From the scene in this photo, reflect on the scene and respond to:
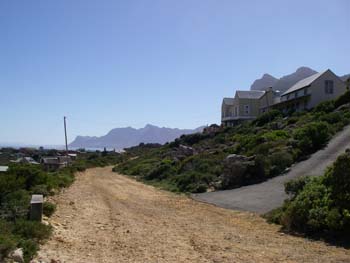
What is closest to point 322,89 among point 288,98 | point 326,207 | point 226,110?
point 288,98

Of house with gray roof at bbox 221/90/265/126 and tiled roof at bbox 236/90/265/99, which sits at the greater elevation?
tiled roof at bbox 236/90/265/99

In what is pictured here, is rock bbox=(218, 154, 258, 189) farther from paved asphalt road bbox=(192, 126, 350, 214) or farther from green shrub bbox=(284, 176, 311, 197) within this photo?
green shrub bbox=(284, 176, 311, 197)

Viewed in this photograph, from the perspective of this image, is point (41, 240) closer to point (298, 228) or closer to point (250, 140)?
point (298, 228)

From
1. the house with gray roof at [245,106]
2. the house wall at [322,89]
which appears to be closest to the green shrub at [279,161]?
the house wall at [322,89]

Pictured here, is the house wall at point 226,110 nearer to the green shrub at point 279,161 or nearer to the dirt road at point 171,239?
the green shrub at point 279,161

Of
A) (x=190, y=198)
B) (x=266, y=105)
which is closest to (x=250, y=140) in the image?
(x=190, y=198)

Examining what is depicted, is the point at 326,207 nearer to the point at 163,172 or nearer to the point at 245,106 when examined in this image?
the point at 163,172

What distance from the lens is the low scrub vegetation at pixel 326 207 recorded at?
1195 cm

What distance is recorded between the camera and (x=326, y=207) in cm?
1266

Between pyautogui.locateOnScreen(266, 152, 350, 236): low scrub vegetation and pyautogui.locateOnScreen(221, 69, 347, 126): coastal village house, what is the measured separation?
1917 inches

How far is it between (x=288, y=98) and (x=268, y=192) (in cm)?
4812

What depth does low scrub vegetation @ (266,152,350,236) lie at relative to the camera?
470 inches

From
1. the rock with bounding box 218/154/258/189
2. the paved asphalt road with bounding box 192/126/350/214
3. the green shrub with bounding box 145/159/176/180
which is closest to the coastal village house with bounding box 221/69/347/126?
the green shrub with bounding box 145/159/176/180

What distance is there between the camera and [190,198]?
24.4 meters
